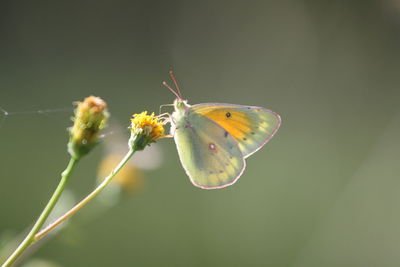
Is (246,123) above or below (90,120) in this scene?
above

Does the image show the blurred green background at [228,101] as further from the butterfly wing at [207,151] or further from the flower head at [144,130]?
the flower head at [144,130]

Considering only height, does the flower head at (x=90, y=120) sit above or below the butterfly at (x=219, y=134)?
below

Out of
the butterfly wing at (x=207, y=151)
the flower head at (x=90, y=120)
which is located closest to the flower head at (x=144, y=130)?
the flower head at (x=90, y=120)

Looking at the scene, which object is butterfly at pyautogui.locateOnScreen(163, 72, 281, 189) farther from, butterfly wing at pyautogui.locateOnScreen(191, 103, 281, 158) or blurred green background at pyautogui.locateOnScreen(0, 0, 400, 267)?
blurred green background at pyautogui.locateOnScreen(0, 0, 400, 267)

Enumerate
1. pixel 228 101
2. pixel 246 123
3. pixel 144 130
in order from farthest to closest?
pixel 228 101 < pixel 246 123 < pixel 144 130

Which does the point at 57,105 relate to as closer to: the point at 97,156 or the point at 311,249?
the point at 97,156

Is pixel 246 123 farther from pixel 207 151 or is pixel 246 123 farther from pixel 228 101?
pixel 228 101

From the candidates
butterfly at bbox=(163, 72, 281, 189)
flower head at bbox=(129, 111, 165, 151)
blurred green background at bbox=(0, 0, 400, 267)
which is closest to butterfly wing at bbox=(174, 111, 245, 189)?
butterfly at bbox=(163, 72, 281, 189)

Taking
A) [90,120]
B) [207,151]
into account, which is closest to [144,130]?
[90,120]
